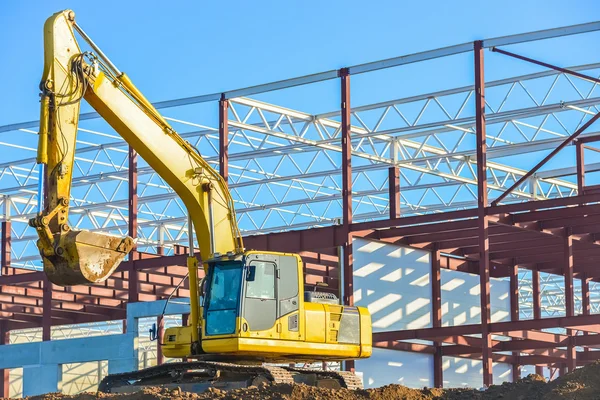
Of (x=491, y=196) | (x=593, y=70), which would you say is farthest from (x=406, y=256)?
(x=491, y=196)

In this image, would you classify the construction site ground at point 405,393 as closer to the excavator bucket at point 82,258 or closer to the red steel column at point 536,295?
the excavator bucket at point 82,258

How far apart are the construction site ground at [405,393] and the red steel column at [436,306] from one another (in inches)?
673

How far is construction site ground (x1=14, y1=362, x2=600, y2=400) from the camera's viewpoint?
50.6 feet

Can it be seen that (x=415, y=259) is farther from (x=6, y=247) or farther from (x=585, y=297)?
(x=6, y=247)

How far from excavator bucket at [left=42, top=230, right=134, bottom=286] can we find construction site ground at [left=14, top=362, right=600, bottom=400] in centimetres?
198

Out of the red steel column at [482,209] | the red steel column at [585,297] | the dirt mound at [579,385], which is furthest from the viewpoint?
the red steel column at [585,297]

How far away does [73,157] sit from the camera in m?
17.3

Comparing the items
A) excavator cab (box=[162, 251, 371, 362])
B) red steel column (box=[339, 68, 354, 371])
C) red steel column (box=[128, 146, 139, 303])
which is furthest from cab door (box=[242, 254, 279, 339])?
red steel column (box=[128, 146, 139, 303])

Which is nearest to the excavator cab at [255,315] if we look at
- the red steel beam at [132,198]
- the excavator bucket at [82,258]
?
the excavator bucket at [82,258]

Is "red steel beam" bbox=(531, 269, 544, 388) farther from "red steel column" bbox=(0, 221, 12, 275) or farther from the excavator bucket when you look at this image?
the excavator bucket

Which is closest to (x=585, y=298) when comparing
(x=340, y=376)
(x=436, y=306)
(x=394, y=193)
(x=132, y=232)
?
(x=436, y=306)

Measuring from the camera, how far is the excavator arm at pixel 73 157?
53.1 feet

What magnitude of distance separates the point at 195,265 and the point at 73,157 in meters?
3.49

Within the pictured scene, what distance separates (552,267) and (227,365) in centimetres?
2408
